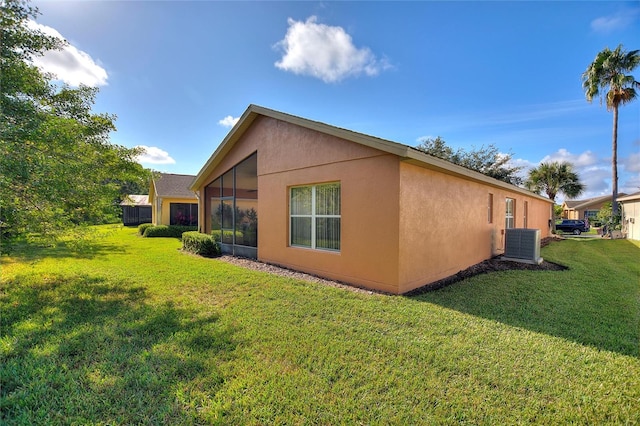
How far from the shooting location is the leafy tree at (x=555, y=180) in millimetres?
28703

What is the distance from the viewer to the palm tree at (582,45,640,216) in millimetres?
18031

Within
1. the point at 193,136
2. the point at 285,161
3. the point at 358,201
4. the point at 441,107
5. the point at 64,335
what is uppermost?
the point at 441,107

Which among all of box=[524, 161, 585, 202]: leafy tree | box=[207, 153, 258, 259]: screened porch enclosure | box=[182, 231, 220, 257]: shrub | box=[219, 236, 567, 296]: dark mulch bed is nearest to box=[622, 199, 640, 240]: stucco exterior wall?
box=[524, 161, 585, 202]: leafy tree

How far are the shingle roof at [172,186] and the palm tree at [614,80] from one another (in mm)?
30836

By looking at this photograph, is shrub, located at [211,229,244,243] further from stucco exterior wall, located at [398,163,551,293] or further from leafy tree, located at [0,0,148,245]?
stucco exterior wall, located at [398,163,551,293]

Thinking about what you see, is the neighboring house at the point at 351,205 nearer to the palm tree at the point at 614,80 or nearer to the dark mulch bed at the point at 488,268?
the dark mulch bed at the point at 488,268

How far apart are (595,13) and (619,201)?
71.2ft

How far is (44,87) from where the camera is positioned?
6.30m

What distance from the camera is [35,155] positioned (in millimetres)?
4684

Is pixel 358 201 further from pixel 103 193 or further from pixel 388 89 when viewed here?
pixel 388 89

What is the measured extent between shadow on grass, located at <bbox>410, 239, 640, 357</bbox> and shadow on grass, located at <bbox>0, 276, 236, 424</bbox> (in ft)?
13.5

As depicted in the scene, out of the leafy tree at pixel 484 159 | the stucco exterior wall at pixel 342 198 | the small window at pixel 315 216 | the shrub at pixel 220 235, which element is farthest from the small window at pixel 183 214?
the leafy tree at pixel 484 159

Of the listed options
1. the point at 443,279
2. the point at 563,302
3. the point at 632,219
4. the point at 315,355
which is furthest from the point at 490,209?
the point at 632,219

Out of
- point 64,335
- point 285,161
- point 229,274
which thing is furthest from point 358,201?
point 64,335
